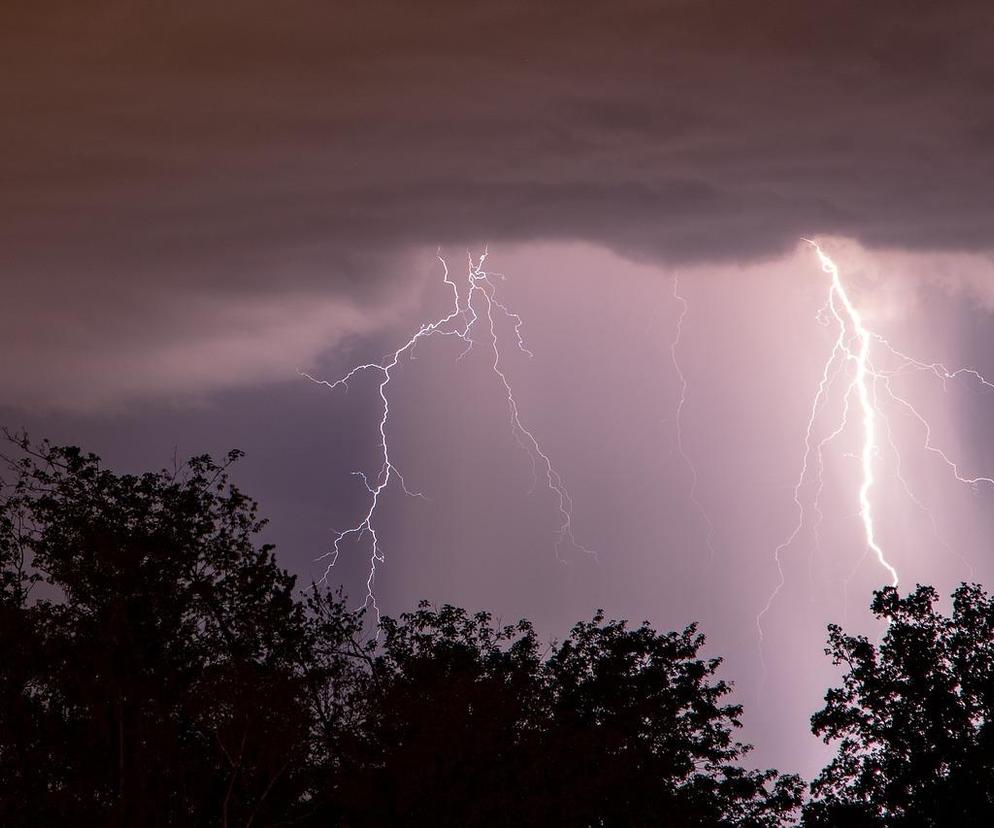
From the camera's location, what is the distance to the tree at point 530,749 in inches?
1012

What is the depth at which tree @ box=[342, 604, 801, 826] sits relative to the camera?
2570 centimetres

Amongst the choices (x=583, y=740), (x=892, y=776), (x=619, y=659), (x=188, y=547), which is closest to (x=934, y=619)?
(x=892, y=776)

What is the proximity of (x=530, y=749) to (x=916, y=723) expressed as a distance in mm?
10455

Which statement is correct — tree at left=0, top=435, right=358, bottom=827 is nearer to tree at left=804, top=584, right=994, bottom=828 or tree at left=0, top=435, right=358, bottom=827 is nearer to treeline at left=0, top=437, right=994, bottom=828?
treeline at left=0, top=437, right=994, bottom=828

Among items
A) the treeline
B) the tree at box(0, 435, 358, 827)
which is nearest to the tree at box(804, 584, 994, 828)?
the treeline

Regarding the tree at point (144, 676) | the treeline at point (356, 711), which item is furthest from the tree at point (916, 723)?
the tree at point (144, 676)

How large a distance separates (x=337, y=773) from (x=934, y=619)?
46.1 ft

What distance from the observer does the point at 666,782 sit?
30797 millimetres

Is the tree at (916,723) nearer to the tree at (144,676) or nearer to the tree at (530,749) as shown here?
the tree at (530,749)

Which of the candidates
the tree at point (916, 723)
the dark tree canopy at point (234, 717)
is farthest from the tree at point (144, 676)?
the tree at point (916, 723)

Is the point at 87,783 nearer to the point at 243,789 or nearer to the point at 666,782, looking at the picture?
the point at 243,789

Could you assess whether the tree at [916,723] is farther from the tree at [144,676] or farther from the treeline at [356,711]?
the tree at [144,676]

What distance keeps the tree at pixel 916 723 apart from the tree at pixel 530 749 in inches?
72.9

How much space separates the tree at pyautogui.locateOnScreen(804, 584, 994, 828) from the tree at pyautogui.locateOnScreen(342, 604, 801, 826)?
6.08 ft
